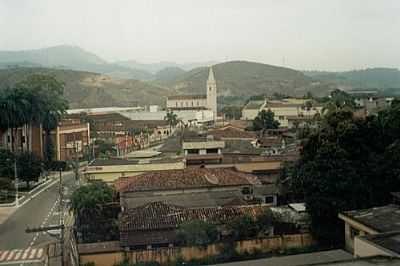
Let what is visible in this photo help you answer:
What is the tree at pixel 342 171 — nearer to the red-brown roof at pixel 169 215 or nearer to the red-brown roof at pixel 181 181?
the red-brown roof at pixel 169 215

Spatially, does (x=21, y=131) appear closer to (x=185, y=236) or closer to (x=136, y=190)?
(x=136, y=190)

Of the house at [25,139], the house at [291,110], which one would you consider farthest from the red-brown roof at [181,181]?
the house at [291,110]

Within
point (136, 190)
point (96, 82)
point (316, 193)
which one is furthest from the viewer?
point (96, 82)

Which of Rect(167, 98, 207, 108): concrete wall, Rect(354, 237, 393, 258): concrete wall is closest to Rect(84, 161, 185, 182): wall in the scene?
Rect(354, 237, 393, 258): concrete wall

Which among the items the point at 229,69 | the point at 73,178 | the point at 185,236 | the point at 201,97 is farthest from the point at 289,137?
the point at 229,69

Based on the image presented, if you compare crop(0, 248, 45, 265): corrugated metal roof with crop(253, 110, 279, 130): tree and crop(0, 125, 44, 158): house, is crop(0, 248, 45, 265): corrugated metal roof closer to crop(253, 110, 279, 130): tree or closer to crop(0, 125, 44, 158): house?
crop(0, 125, 44, 158): house

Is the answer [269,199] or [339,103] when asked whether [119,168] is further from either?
[339,103]
